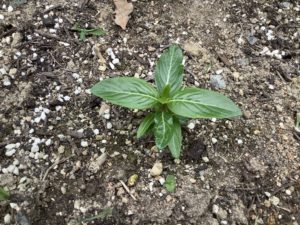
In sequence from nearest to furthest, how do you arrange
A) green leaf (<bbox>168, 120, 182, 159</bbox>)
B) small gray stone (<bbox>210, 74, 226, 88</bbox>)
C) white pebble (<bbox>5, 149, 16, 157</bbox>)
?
green leaf (<bbox>168, 120, 182, 159</bbox>)
white pebble (<bbox>5, 149, 16, 157</bbox>)
small gray stone (<bbox>210, 74, 226, 88</bbox>)

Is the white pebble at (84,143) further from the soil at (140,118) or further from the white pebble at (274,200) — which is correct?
the white pebble at (274,200)

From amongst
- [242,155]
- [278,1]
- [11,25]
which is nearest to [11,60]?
[11,25]

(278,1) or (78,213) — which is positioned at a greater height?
(278,1)

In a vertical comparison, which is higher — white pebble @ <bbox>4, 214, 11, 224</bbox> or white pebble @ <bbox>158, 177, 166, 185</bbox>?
white pebble @ <bbox>158, 177, 166, 185</bbox>

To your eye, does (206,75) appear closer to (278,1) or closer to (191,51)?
(191,51)

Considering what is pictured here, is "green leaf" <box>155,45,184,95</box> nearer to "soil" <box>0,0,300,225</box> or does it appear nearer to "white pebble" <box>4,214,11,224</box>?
"soil" <box>0,0,300,225</box>

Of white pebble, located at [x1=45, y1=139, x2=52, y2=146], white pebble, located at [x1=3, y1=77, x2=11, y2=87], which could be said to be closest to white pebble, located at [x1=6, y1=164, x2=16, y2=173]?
white pebble, located at [x1=45, y1=139, x2=52, y2=146]

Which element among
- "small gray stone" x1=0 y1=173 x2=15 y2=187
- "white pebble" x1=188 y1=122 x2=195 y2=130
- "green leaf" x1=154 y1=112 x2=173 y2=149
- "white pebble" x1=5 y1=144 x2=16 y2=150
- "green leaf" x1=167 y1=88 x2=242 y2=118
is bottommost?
"small gray stone" x1=0 y1=173 x2=15 y2=187

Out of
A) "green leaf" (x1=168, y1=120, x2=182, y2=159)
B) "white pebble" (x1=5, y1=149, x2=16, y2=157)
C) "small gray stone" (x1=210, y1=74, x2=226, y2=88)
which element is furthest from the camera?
"small gray stone" (x1=210, y1=74, x2=226, y2=88)

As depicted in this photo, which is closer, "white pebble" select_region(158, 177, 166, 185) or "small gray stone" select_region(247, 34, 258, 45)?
"white pebble" select_region(158, 177, 166, 185)
